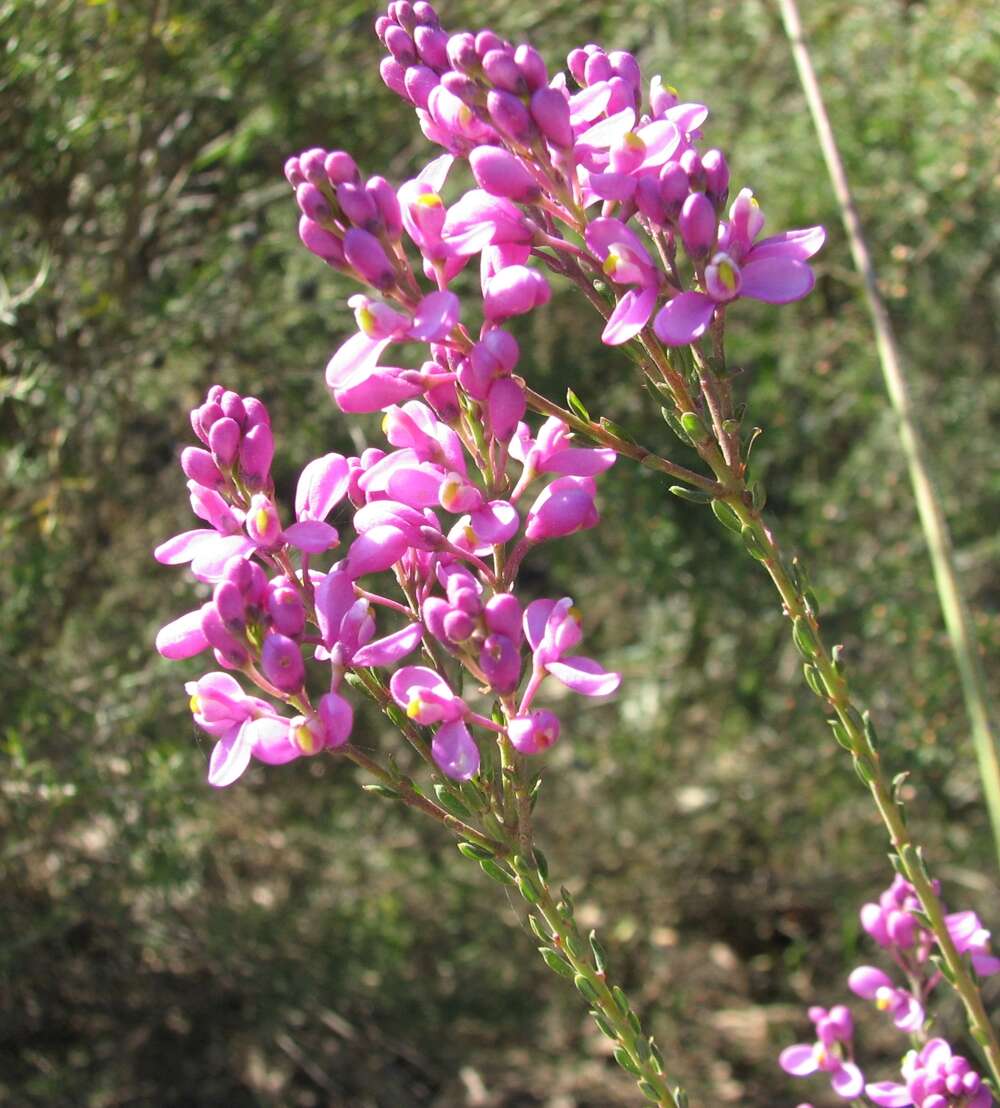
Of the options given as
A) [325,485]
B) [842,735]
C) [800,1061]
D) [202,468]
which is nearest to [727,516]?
[842,735]

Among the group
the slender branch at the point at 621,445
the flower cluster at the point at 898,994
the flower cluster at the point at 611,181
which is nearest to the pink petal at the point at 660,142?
the flower cluster at the point at 611,181

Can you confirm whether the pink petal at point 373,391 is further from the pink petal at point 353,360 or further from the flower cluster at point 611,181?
the flower cluster at point 611,181

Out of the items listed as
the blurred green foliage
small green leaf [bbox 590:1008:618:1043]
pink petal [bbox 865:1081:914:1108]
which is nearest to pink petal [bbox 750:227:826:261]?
small green leaf [bbox 590:1008:618:1043]

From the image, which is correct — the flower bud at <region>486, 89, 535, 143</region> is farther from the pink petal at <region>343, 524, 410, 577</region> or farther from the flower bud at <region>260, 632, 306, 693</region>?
the flower bud at <region>260, 632, 306, 693</region>

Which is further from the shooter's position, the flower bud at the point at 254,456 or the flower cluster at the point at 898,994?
the flower cluster at the point at 898,994

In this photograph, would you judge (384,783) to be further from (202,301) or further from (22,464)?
(202,301)

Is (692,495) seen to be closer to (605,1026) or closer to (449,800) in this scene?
(449,800)
